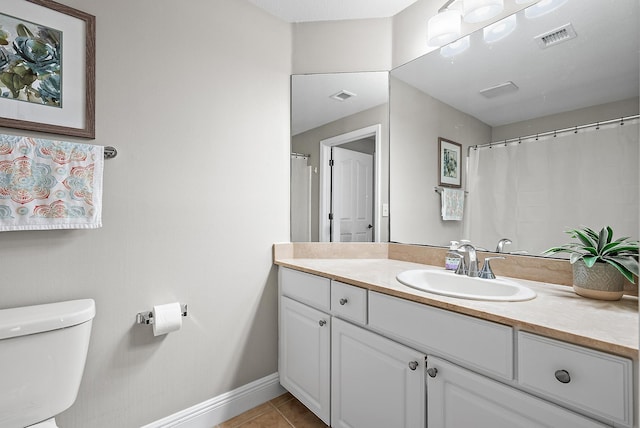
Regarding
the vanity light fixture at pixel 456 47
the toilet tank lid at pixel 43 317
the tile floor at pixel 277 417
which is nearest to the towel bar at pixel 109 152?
the toilet tank lid at pixel 43 317

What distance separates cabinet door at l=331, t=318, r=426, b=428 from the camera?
1.10 metres

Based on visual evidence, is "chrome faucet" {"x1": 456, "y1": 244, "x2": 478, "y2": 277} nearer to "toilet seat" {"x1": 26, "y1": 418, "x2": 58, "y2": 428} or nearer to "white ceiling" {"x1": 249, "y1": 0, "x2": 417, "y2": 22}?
"white ceiling" {"x1": 249, "y1": 0, "x2": 417, "y2": 22}

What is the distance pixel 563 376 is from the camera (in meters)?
0.76

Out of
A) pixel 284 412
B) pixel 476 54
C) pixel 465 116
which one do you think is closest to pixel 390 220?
pixel 465 116

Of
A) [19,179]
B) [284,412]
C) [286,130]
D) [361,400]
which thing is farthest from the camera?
[286,130]

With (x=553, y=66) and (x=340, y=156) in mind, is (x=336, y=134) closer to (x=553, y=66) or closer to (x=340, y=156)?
(x=340, y=156)

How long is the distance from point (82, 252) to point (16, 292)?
0.23 metres

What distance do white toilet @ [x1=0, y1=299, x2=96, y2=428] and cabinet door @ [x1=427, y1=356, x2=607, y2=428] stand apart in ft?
4.11

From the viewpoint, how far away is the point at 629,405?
680 millimetres

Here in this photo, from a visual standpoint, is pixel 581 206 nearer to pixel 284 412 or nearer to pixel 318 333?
pixel 318 333

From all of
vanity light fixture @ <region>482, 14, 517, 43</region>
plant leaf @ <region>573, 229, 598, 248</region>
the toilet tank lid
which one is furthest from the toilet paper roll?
vanity light fixture @ <region>482, 14, 517, 43</region>

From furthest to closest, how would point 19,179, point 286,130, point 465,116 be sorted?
1. point 286,130
2. point 465,116
3. point 19,179

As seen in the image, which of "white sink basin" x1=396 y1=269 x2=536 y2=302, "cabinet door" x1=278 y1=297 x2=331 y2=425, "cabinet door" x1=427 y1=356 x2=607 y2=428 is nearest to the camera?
"cabinet door" x1=427 y1=356 x2=607 y2=428

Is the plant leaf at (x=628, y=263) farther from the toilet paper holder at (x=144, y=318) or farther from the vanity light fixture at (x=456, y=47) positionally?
the toilet paper holder at (x=144, y=318)
